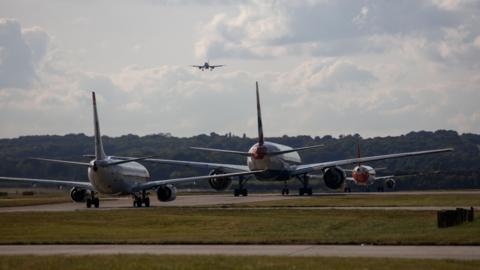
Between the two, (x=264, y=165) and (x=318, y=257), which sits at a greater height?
(x=264, y=165)

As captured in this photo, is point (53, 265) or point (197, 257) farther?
point (197, 257)

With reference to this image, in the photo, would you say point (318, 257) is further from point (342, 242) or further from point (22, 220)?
point (22, 220)

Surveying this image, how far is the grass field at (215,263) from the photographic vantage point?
2573cm

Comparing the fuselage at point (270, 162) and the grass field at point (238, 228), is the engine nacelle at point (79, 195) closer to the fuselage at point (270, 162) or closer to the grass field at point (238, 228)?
the grass field at point (238, 228)

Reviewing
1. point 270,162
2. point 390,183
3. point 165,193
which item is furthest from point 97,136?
point 390,183

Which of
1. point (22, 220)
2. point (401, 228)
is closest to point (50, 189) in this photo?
point (22, 220)

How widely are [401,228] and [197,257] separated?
43.9 ft

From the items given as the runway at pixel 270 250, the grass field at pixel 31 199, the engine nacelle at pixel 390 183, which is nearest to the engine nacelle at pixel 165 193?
the grass field at pixel 31 199

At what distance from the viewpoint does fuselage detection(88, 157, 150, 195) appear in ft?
218

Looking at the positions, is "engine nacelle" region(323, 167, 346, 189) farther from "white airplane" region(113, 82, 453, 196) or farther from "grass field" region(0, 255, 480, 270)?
"grass field" region(0, 255, 480, 270)

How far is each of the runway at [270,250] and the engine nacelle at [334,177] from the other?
55.3 m

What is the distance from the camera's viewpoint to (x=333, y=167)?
88625 mm

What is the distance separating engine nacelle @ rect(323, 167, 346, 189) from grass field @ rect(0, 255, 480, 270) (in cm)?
5951

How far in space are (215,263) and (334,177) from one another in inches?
2431
